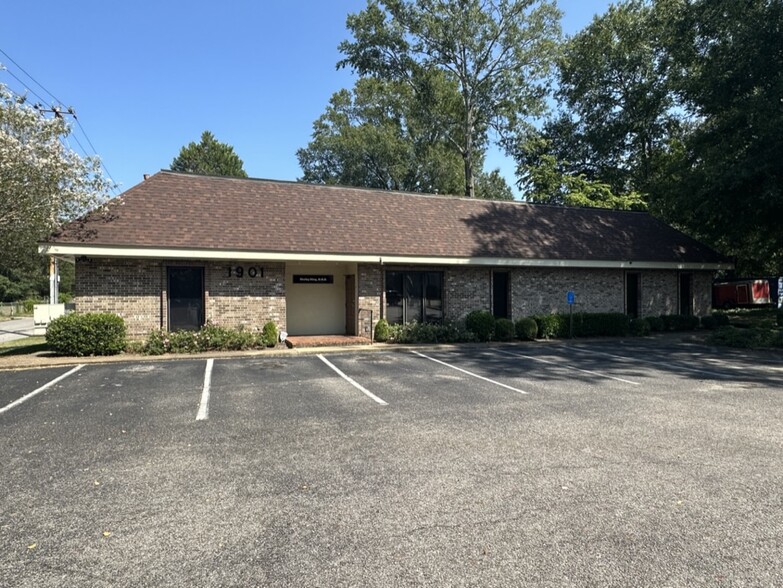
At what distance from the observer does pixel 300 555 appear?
11.4ft

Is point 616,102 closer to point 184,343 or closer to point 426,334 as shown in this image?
point 426,334

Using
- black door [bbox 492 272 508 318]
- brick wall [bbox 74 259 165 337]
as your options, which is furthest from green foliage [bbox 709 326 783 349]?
brick wall [bbox 74 259 165 337]

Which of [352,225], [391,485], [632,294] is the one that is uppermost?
[352,225]

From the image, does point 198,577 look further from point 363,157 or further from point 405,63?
point 363,157

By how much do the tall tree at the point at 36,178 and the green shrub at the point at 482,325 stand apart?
11.7 metres

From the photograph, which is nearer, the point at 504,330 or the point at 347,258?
the point at 347,258

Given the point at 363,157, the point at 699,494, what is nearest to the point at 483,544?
the point at 699,494

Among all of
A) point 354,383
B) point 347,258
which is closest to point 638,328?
point 347,258

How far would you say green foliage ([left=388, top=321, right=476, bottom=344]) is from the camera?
53.8 feet

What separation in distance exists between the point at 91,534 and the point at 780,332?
61.4ft

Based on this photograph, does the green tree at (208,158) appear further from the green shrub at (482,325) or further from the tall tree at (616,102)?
the green shrub at (482,325)

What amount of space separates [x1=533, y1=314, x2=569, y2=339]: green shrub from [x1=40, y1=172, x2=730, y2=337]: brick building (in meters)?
1.09

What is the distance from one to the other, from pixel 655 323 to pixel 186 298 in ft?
56.3

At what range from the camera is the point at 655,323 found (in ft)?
65.8
